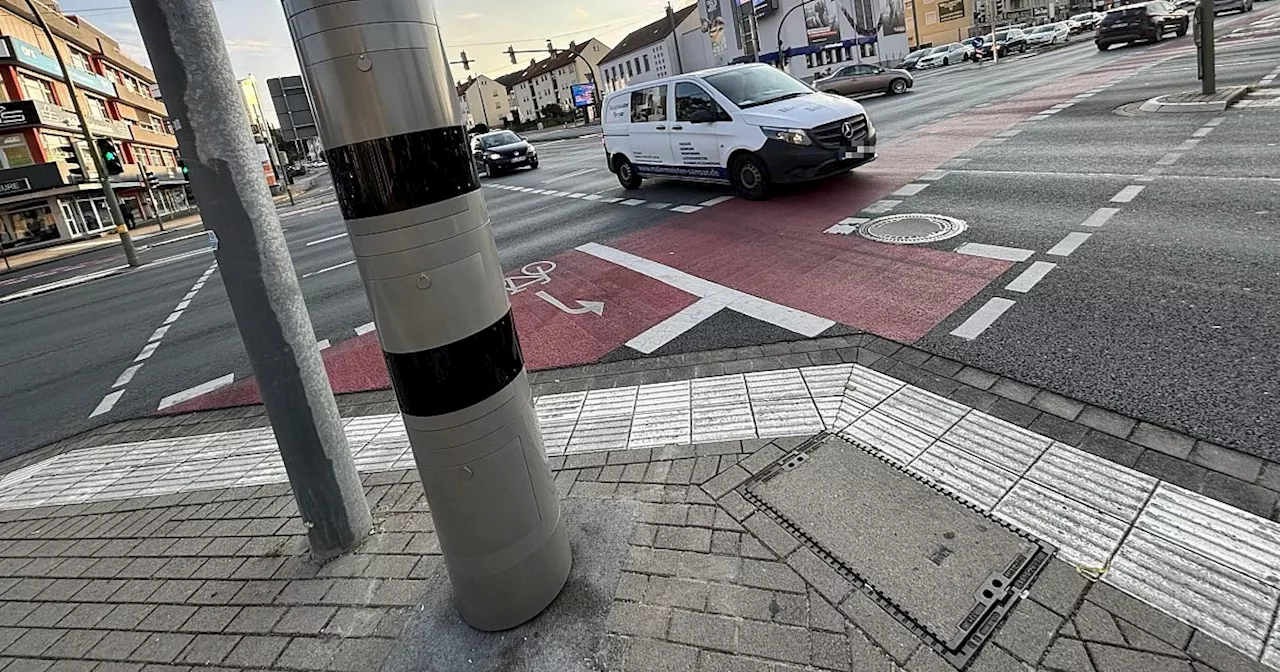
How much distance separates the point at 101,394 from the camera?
7141mm

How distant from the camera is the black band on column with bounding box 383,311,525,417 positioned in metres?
2.21

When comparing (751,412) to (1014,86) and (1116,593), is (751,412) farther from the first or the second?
(1014,86)

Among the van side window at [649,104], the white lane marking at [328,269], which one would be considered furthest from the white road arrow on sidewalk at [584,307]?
the white lane marking at [328,269]

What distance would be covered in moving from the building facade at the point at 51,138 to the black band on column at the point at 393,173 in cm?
3368

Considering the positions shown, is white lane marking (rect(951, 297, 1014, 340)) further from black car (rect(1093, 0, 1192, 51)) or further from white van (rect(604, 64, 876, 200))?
black car (rect(1093, 0, 1192, 51))

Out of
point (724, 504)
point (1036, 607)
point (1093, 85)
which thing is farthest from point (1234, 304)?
point (1093, 85)

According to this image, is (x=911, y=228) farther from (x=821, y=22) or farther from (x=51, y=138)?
(x=821, y=22)

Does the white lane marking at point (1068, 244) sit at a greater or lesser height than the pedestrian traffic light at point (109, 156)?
lesser

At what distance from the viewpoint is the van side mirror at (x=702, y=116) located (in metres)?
10.5

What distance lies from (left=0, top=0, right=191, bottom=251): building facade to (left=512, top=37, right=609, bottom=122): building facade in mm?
62526

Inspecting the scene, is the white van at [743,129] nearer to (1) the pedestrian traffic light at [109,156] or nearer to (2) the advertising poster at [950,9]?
(1) the pedestrian traffic light at [109,156]

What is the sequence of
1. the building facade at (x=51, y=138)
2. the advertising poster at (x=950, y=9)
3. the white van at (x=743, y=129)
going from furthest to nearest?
the advertising poster at (x=950, y=9)
the building facade at (x=51, y=138)
the white van at (x=743, y=129)

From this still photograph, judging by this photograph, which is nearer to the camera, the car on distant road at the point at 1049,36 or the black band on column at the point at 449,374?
the black band on column at the point at 449,374

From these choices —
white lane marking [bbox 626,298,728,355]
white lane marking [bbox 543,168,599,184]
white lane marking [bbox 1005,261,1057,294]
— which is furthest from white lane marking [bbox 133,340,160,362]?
white lane marking [bbox 543,168,599,184]
